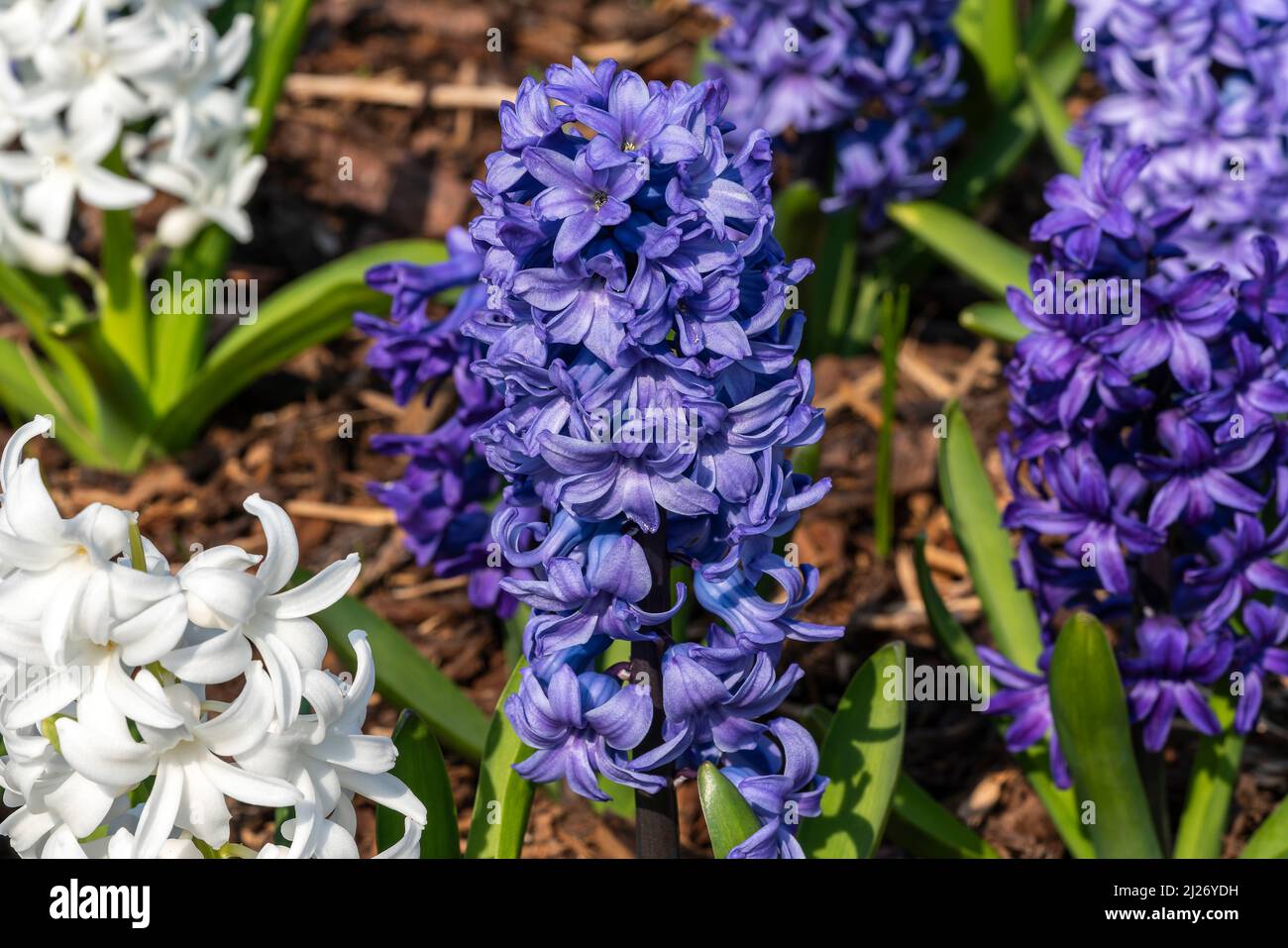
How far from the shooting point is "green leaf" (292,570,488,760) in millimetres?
2533

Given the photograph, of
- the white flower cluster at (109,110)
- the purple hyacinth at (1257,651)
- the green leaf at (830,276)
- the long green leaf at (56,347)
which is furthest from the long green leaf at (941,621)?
the long green leaf at (56,347)

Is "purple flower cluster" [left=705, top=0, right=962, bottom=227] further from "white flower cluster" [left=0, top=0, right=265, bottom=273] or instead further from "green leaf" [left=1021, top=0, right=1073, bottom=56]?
"white flower cluster" [left=0, top=0, right=265, bottom=273]

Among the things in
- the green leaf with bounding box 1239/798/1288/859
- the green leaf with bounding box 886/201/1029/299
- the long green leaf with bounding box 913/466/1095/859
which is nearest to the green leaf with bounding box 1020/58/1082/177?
the green leaf with bounding box 886/201/1029/299

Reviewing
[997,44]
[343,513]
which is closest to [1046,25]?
[997,44]

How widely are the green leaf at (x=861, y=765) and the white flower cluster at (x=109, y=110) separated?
206 cm

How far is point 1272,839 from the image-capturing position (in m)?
2.50

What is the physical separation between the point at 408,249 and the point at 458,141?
1293 millimetres

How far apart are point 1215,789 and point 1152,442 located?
67cm

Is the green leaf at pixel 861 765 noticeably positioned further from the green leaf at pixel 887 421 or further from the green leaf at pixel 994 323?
the green leaf at pixel 994 323

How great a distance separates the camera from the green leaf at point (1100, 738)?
2.19m

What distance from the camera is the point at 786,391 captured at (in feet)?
5.94

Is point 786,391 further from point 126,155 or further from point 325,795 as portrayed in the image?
point 126,155

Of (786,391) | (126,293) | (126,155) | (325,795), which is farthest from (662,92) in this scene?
(126,293)

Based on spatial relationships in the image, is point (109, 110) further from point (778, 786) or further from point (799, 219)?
point (778, 786)
